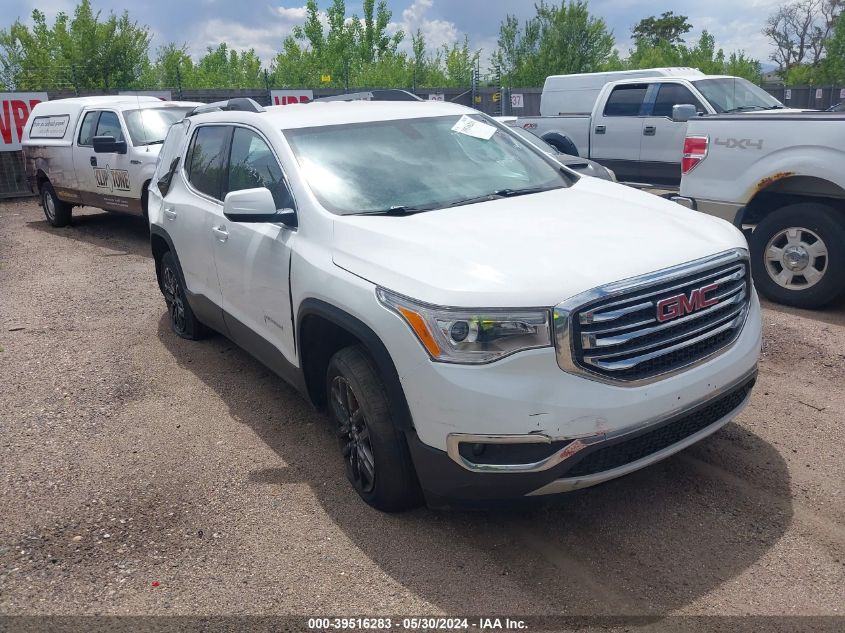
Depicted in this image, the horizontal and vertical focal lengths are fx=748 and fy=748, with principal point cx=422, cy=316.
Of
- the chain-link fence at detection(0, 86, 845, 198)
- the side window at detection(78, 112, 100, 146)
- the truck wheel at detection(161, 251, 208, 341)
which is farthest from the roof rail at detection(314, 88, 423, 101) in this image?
the chain-link fence at detection(0, 86, 845, 198)

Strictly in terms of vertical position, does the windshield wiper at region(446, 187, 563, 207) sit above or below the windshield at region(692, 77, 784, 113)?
below

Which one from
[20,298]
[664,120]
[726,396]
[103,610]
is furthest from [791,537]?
[664,120]

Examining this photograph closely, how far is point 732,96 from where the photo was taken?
11727 millimetres

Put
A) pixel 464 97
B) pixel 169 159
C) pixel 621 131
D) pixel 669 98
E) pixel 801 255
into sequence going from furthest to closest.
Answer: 1. pixel 464 97
2. pixel 621 131
3. pixel 669 98
4. pixel 801 255
5. pixel 169 159

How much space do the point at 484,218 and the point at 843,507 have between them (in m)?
2.07

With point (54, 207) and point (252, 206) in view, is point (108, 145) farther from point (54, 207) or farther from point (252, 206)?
point (252, 206)

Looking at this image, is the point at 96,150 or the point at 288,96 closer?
the point at 96,150

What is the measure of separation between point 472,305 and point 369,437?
844mm

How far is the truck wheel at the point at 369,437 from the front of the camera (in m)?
3.19

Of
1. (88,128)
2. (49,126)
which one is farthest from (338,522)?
(49,126)

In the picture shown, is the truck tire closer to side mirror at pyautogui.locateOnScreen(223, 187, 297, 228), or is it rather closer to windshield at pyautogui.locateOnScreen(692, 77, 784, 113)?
windshield at pyautogui.locateOnScreen(692, 77, 784, 113)

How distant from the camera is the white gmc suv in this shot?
2.80 m

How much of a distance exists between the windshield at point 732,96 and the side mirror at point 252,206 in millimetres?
9609

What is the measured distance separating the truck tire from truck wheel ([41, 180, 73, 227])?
8.17m
